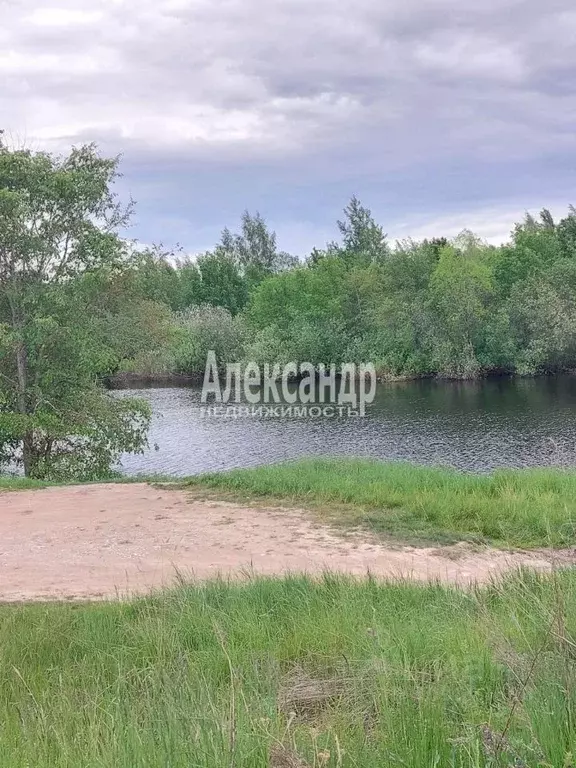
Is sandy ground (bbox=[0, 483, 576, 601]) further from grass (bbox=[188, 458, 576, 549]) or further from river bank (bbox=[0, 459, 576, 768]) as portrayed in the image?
grass (bbox=[188, 458, 576, 549])

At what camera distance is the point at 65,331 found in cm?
1577

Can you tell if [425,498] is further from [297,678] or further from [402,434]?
[402,434]

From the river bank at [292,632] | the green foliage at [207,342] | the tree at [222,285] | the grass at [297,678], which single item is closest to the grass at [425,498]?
the river bank at [292,632]

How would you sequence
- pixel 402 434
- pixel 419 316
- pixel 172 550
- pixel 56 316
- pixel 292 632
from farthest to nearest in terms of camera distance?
1. pixel 419 316
2. pixel 402 434
3. pixel 56 316
4. pixel 172 550
5. pixel 292 632

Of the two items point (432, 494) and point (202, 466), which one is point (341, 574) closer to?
point (432, 494)

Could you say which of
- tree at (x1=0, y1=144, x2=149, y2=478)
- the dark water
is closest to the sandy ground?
tree at (x1=0, y1=144, x2=149, y2=478)

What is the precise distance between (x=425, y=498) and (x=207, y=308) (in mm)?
45622

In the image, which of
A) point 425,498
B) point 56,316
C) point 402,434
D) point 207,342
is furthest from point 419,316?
point 425,498

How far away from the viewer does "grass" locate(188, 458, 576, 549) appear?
919cm

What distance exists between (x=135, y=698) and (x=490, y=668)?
1.89m

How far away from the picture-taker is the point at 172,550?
8.73 meters

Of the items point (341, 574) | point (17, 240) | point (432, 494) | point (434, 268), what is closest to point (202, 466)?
point (17, 240)

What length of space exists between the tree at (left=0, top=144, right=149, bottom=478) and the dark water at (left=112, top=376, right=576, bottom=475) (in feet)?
9.14

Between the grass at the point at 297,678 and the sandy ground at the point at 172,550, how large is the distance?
1.14 meters
